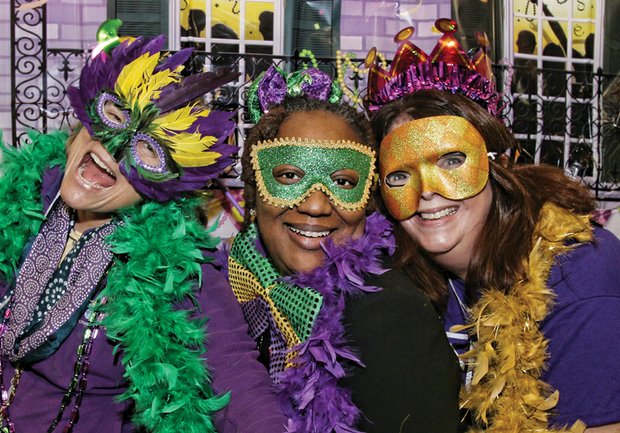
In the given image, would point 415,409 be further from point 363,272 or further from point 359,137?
point 359,137

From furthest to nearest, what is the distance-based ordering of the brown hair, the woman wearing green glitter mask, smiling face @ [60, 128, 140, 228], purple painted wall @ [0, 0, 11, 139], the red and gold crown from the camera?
purple painted wall @ [0, 0, 11, 139]
the red and gold crown
the brown hair
smiling face @ [60, 128, 140, 228]
the woman wearing green glitter mask

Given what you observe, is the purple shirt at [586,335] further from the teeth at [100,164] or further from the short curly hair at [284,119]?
the teeth at [100,164]

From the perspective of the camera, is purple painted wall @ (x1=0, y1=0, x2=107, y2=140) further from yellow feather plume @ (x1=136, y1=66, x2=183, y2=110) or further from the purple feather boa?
the purple feather boa

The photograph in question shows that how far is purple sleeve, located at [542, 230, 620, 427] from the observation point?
157 centimetres

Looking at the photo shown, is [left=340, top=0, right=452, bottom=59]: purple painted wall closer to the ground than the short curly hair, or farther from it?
farther from it

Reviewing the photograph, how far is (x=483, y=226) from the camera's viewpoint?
1.85 m

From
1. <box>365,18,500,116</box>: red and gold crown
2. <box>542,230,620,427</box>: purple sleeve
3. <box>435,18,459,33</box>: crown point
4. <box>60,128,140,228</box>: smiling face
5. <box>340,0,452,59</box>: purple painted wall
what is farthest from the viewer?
<box>340,0,452,59</box>: purple painted wall

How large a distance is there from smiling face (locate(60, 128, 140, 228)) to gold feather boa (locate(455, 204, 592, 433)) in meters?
1.01

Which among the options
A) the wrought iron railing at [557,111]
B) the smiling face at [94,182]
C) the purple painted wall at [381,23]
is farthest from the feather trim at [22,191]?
the purple painted wall at [381,23]

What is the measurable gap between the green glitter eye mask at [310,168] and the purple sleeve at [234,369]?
0.28m

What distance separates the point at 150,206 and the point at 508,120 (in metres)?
1.94

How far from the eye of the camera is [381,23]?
2.72 meters

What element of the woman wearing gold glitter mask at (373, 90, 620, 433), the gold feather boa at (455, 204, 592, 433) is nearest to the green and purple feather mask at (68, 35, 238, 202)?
the woman wearing gold glitter mask at (373, 90, 620, 433)

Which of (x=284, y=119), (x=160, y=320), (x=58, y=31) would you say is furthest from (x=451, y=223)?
(x=58, y=31)
